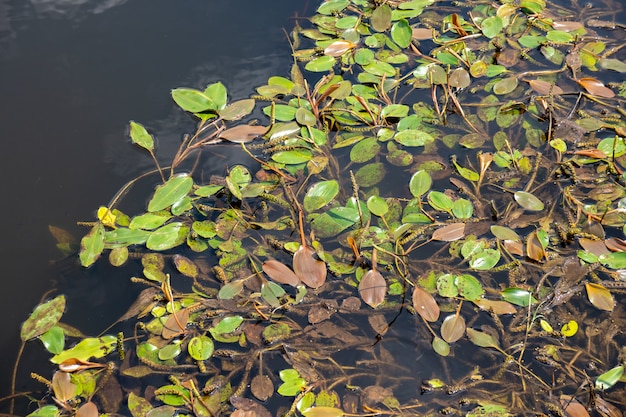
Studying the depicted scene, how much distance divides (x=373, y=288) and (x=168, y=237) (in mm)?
752

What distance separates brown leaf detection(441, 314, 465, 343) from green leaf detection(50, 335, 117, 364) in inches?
41.5

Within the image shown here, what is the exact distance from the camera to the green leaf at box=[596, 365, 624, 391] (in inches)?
62.6

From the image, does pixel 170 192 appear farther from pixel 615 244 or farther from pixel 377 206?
pixel 615 244

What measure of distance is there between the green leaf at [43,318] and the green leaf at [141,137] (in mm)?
703

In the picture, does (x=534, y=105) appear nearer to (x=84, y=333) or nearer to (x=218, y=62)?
(x=218, y=62)

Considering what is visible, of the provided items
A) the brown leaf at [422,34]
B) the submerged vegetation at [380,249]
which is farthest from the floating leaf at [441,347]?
the brown leaf at [422,34]

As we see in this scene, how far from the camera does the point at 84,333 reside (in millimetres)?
1698

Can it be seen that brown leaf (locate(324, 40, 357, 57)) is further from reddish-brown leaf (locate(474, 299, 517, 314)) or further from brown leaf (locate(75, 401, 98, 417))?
brown leaf (locate(75, 401, 98, 417))

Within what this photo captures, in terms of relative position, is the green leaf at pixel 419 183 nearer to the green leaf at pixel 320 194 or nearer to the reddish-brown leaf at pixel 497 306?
the green leaf at pixel 320 194

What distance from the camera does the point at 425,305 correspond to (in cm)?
173

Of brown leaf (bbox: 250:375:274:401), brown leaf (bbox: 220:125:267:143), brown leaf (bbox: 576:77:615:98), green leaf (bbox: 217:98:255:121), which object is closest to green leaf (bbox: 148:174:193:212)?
brown leaf (bbox: 220:125:267:143)

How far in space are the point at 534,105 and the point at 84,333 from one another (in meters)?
2.08

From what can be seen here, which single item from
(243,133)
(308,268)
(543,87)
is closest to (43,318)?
(308,268)

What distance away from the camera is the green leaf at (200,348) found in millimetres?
1639
